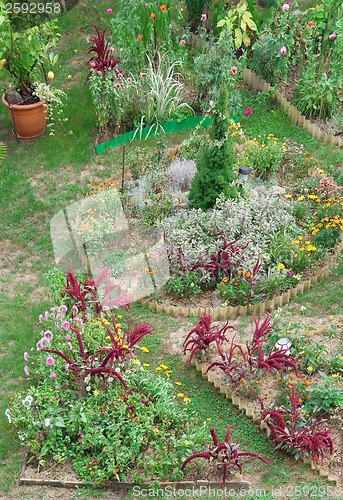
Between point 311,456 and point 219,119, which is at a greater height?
point 219,119

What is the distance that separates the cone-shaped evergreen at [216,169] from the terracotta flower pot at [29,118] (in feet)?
9.95

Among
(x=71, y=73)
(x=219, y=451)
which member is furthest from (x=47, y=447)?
(x=71, y=73)

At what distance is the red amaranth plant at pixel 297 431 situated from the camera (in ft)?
17.5

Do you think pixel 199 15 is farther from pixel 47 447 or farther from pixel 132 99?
pixel 47 447

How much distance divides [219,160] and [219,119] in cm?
49

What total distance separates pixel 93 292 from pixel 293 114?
505 centimetres

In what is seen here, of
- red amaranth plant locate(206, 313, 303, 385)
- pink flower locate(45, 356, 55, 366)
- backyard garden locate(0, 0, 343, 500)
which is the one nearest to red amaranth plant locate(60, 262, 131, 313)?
backyard garden locate(0, 0, 343, 500)

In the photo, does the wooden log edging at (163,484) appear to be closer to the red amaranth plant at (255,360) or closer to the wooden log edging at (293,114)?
the red amaranth plant at (255,360)

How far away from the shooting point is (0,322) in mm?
6820

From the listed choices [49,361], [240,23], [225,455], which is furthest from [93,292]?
[240,23]

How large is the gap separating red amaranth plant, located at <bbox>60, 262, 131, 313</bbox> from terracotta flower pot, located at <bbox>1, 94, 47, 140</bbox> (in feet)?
10.9

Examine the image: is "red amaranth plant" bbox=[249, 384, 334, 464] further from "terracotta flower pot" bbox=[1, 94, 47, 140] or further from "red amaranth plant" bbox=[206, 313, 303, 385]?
"terracotta flower pot" bbox=[1, 94, 47, 140]

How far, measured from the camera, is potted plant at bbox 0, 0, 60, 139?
28.7ft

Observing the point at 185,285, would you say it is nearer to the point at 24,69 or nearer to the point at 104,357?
the point at 104,357
